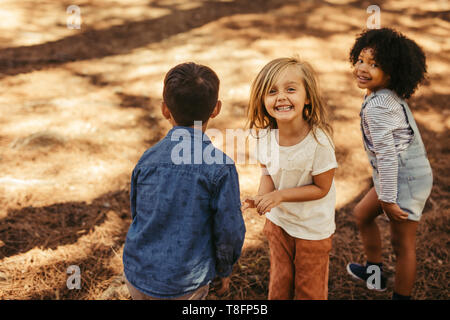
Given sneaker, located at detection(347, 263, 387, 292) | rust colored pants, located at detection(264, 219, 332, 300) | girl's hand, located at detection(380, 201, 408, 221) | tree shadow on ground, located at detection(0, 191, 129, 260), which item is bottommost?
sneaker, located at detection(347, 263, 387, 292)

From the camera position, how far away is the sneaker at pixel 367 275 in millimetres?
2547

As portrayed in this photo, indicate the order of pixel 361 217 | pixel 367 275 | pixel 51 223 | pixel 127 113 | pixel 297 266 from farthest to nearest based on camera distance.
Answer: pixel 127 113
pixel 51 223
pixel 367 275
pixel 361 217
pixel 297 266

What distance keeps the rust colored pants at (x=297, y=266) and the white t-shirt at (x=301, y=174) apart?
0.21ft

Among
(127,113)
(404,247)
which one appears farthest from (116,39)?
(404,247)

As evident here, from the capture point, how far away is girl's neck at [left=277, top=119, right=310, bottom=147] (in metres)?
1.84

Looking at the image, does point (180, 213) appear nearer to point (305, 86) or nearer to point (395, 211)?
point (305, 86)

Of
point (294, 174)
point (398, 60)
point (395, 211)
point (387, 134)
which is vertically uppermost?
point (398, 60)

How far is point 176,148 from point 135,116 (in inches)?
125

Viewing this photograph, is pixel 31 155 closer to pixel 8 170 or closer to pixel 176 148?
pixel 8 170

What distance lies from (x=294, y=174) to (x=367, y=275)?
1.30 metres

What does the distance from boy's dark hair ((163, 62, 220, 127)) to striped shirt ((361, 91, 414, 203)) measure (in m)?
0.98

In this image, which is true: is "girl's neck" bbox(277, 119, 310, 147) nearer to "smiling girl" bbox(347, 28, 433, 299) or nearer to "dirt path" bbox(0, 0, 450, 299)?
"smiling girl" bbox(347, 28, 433, 299)

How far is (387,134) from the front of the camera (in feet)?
6.21

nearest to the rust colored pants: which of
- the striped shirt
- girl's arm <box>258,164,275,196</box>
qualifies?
girl's arm <box>258,164,275,196</box>
